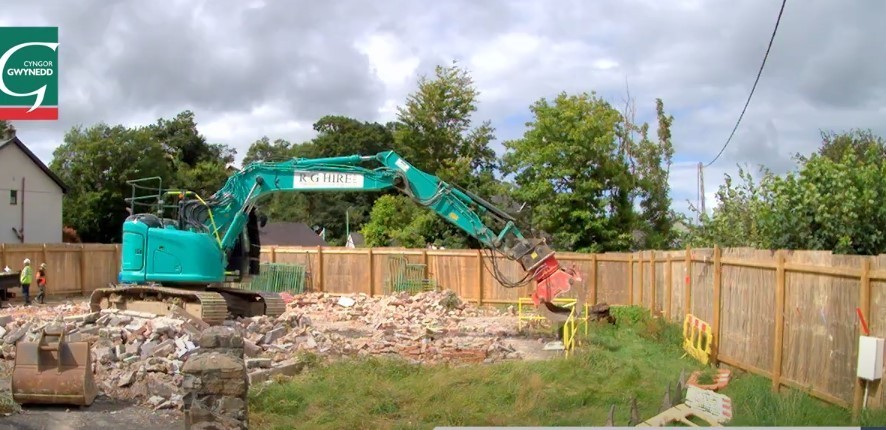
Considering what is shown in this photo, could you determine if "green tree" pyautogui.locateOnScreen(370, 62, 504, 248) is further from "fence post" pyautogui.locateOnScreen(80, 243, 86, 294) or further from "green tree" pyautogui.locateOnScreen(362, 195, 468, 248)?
"fence post" pyautogui.locateOnScreen(80, 243, 86, 294)

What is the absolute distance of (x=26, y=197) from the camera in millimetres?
41875

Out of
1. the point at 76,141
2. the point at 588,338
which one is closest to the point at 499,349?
the point at 588,338

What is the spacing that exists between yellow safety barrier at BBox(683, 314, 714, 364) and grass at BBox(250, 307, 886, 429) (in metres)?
0.25

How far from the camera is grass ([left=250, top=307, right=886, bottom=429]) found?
30.6 ft

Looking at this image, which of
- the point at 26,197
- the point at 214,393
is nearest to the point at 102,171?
the point at 26,197

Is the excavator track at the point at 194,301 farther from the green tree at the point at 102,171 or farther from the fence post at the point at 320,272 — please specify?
the green tree at the point at 102,171

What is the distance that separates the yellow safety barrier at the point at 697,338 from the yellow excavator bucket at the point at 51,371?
918 centimetres

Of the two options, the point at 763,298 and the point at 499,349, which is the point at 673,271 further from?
the point at 763,298

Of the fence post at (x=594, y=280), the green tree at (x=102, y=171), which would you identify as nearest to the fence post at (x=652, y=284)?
the fence post at (x=594, y=280)

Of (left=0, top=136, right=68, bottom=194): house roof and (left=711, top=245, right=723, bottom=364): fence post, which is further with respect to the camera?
(left=0, top=136, right=68, bottom=194): house roof

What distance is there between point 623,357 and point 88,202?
4454 centimetres

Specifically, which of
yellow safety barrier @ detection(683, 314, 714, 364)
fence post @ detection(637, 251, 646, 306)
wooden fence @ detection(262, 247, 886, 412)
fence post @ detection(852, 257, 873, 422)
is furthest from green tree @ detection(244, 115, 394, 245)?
fence post @ detection(852, 257, 873, 422)

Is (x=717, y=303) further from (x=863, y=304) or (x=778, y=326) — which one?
(x=863, y=304)

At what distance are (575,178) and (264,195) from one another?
48.2 ft
